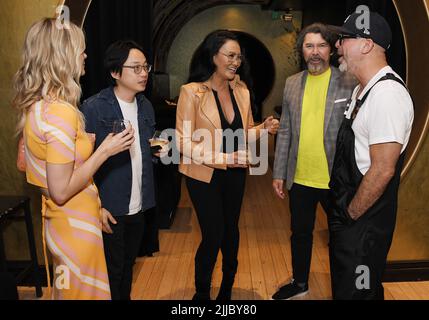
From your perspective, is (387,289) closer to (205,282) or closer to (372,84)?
(205,282)

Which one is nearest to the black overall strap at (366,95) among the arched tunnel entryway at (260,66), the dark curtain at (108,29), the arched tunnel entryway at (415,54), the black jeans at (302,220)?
the black jeans at (302,220)

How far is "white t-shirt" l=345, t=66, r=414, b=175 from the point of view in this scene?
181 cm

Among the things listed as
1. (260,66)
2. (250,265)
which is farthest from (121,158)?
(260,66)

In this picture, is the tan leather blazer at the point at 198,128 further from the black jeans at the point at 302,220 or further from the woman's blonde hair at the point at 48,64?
the woman's blonde hair at the point at 48,64

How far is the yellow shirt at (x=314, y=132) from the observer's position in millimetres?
2824

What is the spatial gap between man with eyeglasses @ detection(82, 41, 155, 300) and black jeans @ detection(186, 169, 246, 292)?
331 millimetres

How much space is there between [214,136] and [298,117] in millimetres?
640

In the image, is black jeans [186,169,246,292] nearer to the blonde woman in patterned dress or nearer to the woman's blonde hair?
the blonde woman in patterned dress

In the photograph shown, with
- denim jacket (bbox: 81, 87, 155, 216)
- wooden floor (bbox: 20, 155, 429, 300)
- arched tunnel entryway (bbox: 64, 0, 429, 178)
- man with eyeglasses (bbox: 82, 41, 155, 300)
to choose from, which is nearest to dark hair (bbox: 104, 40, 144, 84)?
man with eyeglasses (bbox: 82, 41, 155, 300)

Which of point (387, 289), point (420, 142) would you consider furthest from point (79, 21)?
point (387, 289)

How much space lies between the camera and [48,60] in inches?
67.6
